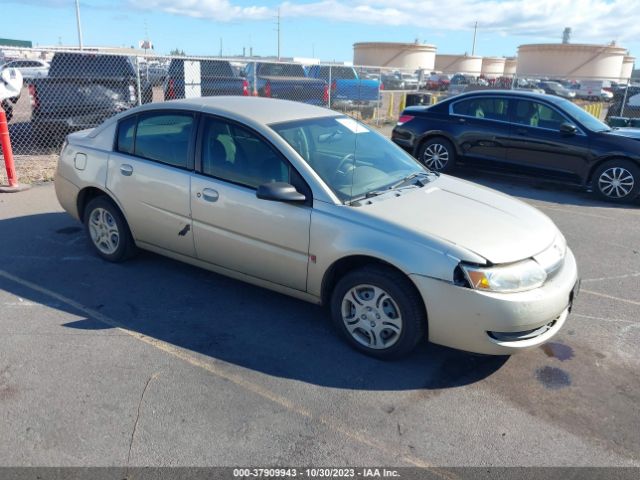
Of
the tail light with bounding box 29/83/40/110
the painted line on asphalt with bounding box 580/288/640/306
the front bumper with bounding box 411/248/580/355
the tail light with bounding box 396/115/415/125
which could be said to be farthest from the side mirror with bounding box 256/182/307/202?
the tail light with bounding box 29/83/40/110

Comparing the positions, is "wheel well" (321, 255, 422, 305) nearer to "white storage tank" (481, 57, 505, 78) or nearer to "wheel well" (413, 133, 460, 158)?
"wheel well" (413, 133, 460, 158)

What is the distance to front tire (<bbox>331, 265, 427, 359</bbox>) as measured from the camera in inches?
133

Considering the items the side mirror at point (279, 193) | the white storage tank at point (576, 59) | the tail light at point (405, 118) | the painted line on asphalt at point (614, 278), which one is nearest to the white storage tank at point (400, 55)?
the white storage tank at point (576, 59)

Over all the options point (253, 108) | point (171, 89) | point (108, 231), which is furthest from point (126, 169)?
point (171, 89)

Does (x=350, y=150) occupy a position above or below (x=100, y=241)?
above

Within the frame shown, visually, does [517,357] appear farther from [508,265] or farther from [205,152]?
[205,152]

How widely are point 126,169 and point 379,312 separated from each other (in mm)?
2633

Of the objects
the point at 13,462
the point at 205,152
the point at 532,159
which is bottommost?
the point at 13,462

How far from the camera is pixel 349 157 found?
166 inches

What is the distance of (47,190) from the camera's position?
7.84 metres

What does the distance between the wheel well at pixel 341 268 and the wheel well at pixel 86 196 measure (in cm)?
246

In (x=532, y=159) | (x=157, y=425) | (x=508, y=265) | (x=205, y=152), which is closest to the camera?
(x=157, y=425)

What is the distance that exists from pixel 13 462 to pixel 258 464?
47.7 inches

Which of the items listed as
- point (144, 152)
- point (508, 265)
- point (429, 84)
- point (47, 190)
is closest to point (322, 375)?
point (508, 265)
